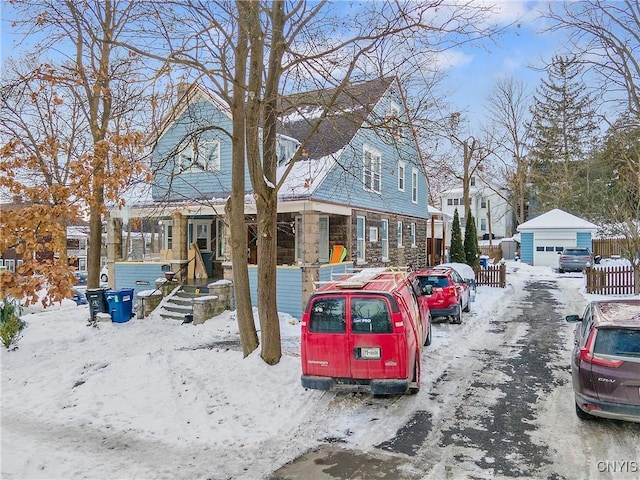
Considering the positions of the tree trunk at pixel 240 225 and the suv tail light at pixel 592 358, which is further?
the tree trunk at pixel 240 225

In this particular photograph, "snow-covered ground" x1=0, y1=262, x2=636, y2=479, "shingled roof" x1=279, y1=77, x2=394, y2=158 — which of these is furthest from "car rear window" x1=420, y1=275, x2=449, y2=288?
"shingled roof" x1=279, y1=77, x2=394, y2=158

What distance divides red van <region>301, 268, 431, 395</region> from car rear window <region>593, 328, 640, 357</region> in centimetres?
257

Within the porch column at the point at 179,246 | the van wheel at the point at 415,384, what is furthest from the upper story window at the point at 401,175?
the van wheel at the point at 415,384

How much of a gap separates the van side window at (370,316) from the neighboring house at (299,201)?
221 inches

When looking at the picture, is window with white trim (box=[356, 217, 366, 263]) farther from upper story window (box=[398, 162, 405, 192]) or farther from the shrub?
the shrub

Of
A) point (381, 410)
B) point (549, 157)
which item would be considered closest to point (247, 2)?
point (381, 410)

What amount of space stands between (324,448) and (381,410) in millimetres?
1490

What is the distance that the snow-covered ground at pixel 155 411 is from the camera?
5.69 meters

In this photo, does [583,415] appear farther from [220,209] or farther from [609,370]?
[220,209]

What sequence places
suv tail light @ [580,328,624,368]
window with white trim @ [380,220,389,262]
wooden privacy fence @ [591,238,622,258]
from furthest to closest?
wooden privacy fence @ [591,238,622,258]
window with white trim @ [380,220,389,262]
suv tail light @ [580,328,624,368]

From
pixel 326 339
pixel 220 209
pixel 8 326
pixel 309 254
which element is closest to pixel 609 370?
pixel 326 339

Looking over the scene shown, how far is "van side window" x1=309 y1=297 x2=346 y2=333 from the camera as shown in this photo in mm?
7230

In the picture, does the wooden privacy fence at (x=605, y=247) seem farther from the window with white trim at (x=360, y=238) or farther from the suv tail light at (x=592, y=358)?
the suv tail light at (x=592, y=358)

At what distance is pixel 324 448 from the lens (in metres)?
5.98
